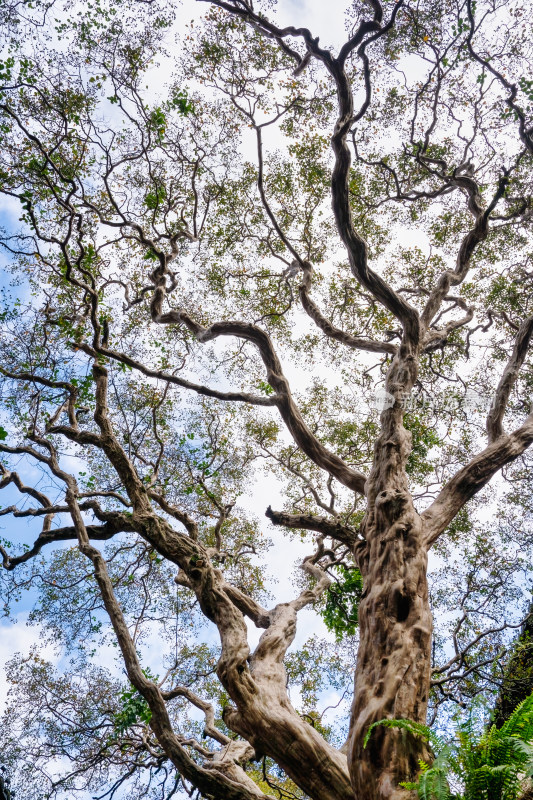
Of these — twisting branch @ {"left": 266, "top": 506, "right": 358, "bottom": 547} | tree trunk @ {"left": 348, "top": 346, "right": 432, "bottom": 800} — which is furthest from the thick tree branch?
twisting branch @ {"left": 266, "top": 506, "right": 358, "bottom": 547}

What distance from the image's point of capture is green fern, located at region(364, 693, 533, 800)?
2.48 metres

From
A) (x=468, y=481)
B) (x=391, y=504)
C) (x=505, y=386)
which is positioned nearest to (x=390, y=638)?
(x=391, y=504)

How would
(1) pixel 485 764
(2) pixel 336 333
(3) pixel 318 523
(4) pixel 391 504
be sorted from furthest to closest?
(2) pixel 336 333
(3) pixel 318 523
(4) pixel 391 504
(1) pixel 485 764

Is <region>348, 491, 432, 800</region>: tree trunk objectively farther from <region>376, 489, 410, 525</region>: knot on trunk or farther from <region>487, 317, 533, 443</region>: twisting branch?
<region>487, 317, 533, 443</region>: twisting branch

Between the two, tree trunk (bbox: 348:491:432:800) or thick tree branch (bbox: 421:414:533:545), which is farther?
thick tree branch (bbox: 421:414:533:545)

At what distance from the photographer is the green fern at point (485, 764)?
97.7 inches

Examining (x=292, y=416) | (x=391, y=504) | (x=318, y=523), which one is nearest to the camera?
(x=391, y=504)

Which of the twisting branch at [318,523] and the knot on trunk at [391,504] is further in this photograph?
the twisting branch at [318,523]

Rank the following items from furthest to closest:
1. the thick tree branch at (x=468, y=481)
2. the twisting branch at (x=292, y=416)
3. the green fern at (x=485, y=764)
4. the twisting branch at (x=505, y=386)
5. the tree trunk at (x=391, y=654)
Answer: the twisting branch at (x=505, y=386) → the twisting branch at (x=292, y=416) → the thick tree branch at (x=468, y=481) → the tree trunk at (x=391, y=654) → the green fern at (x=485, y=764)

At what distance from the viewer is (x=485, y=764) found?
2635 mm

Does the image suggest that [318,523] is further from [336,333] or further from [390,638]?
[336,333]

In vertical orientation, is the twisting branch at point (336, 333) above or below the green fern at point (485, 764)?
above

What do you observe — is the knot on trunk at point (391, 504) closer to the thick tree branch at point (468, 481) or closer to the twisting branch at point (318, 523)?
the thick tree branch at point (468, 481)

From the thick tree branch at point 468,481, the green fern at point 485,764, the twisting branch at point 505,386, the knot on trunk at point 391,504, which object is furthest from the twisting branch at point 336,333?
the green fern at point 485,764
